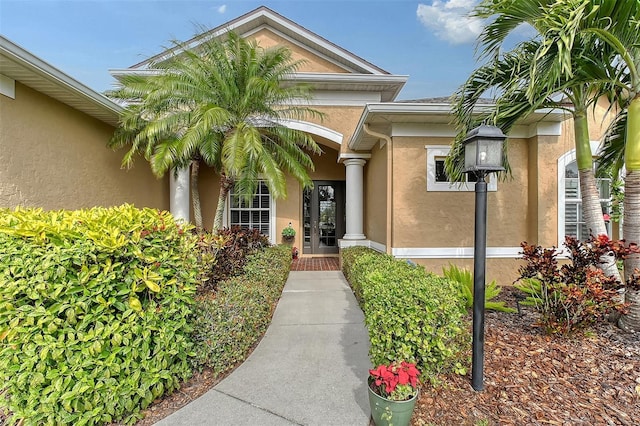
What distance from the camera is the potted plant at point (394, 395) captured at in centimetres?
234

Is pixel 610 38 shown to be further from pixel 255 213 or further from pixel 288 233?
pixel 255 213

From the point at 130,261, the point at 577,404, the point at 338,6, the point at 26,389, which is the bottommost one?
the point at 577,404

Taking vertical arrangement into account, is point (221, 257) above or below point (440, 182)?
below

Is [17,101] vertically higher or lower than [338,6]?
lower

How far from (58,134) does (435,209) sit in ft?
25.9

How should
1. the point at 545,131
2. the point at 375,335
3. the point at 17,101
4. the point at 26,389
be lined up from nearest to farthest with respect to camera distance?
the point at 26,389
the point at 375,335
the point at 17,101
the point at 545,131

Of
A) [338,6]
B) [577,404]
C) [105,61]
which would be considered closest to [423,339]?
[577,404]

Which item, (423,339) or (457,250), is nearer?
(423,339)

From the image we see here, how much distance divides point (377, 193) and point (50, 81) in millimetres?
6931

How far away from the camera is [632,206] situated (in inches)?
156

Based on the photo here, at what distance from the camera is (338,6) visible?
927 cm

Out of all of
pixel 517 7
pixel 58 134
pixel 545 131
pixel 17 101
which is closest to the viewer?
pixel 517 7

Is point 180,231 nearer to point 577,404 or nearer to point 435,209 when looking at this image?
point 577,404

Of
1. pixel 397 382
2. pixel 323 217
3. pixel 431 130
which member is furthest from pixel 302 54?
pixel 397 382
